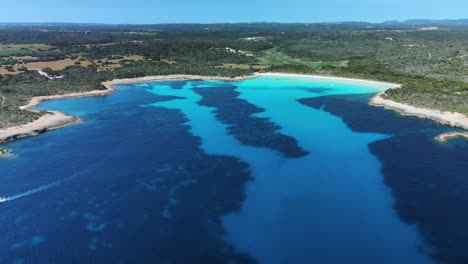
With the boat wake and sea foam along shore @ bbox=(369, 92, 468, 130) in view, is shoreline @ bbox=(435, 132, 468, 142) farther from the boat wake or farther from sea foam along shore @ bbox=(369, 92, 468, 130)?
the boat wake

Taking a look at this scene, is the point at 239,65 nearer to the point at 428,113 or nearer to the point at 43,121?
the point at 428,113

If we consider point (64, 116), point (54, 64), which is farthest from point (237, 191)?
point (54, 64)

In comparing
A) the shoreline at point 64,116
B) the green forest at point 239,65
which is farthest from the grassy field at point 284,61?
the shoreline at point 64,116

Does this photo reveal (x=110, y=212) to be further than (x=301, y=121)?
No

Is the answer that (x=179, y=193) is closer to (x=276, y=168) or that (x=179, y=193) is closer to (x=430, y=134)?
(x=276, y=168)

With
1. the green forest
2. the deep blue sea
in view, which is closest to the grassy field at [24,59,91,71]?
the green forest

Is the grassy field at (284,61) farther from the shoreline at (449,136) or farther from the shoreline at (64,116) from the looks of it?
the shoreline at (449,136)

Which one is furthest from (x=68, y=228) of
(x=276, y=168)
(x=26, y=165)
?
(x=276, y=168)
